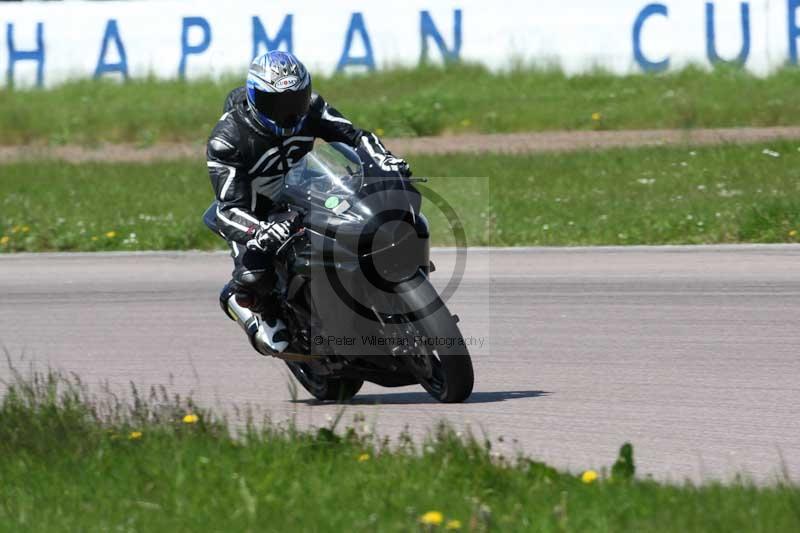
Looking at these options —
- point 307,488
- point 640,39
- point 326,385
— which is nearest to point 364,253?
point 326,385

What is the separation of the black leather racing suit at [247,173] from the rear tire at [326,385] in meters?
0.60

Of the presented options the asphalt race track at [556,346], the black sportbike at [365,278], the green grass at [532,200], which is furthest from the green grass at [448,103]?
the black sportbike at [365,278]

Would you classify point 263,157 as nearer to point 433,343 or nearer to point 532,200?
point 433,343

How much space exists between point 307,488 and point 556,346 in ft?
13.4

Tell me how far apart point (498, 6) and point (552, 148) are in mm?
3684

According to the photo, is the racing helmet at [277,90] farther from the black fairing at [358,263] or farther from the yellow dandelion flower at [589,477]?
the yellow dandelion flower at [589,477]

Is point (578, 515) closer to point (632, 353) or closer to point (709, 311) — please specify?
point (632, 353)

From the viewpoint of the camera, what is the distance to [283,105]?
7547 mm

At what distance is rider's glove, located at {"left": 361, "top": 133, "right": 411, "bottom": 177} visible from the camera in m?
7.39

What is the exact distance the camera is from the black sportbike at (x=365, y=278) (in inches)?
283

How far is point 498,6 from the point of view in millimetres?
22109

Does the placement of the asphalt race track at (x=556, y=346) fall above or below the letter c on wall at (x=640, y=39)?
below

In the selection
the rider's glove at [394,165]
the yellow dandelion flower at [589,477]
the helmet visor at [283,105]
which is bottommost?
the yellow dandelion flower at [589,477]

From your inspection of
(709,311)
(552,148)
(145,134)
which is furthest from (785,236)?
(145,134)
